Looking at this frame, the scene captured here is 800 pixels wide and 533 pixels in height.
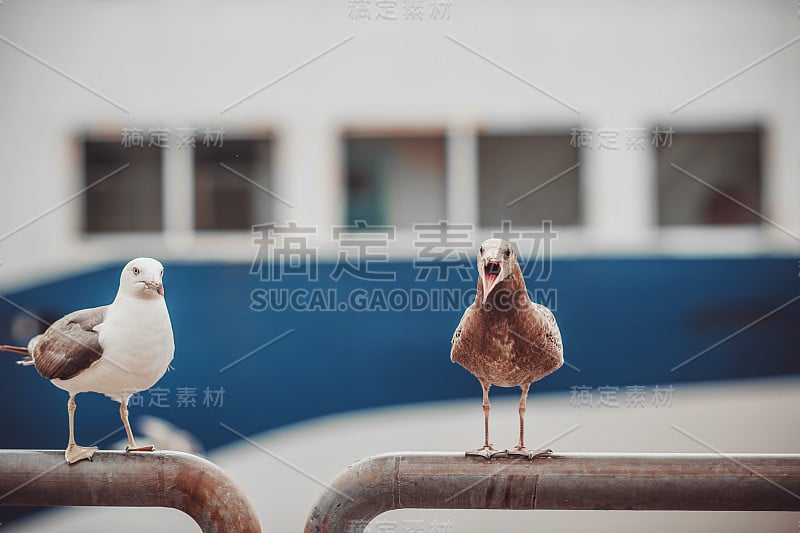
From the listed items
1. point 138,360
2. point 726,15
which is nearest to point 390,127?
point 726,15

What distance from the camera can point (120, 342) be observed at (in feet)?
4.01

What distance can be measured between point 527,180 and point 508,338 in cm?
116

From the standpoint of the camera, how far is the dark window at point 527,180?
2.30 m

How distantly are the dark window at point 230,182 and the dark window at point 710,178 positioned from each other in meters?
1.15

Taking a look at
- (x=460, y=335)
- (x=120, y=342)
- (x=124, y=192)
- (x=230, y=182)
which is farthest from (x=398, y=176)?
(x=120, y=342)

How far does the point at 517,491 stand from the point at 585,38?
5.28ft

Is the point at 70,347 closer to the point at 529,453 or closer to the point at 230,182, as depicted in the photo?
the point at 529,453

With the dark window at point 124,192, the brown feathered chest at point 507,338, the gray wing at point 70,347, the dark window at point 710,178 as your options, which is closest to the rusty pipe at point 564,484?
the brown feathered chest at point 507,338

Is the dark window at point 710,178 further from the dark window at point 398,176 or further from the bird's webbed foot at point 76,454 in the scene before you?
the bird's webbed foot at point 76,454

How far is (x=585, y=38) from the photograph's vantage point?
2320 mm

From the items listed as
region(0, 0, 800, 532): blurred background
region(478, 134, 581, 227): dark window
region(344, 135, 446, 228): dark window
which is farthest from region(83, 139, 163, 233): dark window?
region(478, 134, 581, 227): dark window

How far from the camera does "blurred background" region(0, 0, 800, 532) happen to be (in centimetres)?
229

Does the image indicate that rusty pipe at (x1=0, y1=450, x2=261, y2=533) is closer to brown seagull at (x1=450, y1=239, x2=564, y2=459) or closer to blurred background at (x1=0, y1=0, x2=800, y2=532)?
brown seagull at (x1=450, y1=239, x2=564, y2=459)

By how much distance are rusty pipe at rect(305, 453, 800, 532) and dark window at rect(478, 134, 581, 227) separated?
128 cm
